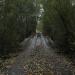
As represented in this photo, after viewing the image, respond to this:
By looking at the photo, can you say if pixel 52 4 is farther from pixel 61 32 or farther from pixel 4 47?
Answer: pixel 4 47

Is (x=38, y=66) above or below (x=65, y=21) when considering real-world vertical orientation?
below

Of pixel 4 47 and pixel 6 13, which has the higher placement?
pixel 6 13

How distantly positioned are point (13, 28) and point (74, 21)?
6214mm

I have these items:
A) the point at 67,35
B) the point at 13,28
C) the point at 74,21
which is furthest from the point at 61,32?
the point at 13,28

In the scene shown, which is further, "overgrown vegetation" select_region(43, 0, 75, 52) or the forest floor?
"overgrown vegetation" select_region(43, 0, 75, 52)

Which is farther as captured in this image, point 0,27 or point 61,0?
point 61,0

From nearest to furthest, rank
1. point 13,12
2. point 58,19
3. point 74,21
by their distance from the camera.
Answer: point 74,21
point 13,12
point 58,19

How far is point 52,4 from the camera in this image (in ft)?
73.0

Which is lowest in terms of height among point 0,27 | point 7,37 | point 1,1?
point 7,37

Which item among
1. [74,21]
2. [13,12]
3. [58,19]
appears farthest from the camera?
[58,19]

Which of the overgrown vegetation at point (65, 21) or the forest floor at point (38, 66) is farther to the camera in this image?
the overgrown vegetation at point (65, 21)

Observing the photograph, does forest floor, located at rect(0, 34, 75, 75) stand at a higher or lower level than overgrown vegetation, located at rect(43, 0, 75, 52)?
lower

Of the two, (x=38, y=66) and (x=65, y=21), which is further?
(x=65, y=21)

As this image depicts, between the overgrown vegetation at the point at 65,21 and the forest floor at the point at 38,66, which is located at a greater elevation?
the overgrown vegetation at the point at 65,21
